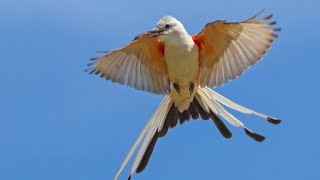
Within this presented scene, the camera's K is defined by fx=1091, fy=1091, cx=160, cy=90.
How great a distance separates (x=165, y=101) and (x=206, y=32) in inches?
36.7

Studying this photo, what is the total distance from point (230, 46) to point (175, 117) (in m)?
0.94

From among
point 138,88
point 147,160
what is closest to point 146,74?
point 138,88

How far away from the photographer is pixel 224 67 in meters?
11.0

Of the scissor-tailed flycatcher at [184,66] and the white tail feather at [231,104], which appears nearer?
the scissor-tailed flycatcher at [184,66]

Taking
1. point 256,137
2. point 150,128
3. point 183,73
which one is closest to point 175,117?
point 150,128

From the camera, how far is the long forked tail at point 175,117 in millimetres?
10977

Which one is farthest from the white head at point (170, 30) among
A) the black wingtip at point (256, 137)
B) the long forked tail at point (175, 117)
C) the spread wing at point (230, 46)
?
the black wingtip at point (256, 137)

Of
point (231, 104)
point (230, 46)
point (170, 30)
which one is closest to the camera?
point (170, 30)

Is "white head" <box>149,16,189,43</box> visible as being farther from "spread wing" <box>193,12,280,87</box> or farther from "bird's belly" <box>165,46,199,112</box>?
"spread wing" <box>193,12,280,87</box>

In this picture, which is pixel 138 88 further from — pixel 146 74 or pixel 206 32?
pixel 206 32

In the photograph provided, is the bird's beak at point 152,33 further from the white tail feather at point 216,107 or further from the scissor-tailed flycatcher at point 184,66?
the white tail feather at point 216,107

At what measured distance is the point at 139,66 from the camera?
36.6 feet

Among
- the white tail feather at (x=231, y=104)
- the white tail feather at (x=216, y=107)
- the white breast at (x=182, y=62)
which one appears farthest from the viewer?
the white tail feather at (x=216, y=107)

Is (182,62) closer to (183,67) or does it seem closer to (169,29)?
(183,67)
